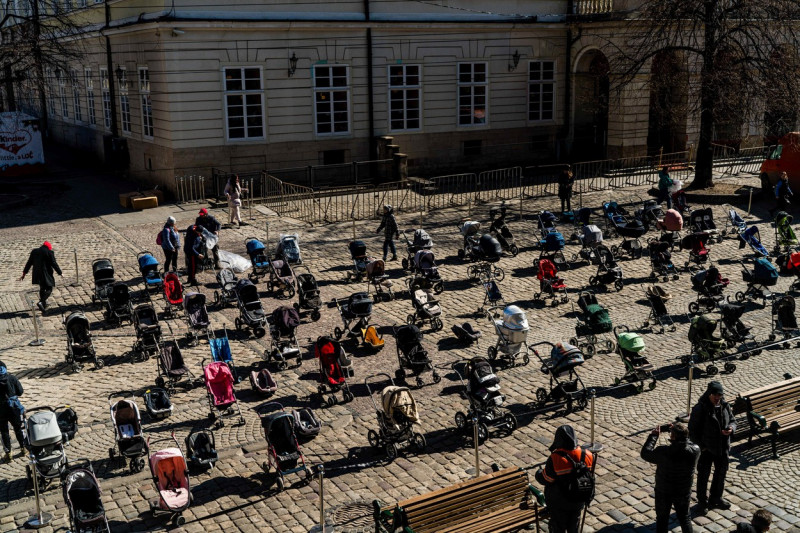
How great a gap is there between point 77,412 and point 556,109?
2863 centimetres

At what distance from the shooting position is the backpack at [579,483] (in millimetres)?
10219

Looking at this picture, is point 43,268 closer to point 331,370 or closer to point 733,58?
point 331,370

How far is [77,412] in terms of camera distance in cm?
1512

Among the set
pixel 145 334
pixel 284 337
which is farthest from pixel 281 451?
pixel 145 334

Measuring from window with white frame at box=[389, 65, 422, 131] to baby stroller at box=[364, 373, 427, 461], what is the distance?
23.0 metres

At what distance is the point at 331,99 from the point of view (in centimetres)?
3375

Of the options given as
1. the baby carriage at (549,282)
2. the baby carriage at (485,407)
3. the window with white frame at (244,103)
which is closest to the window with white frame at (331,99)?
the window with white frame at (244,103)

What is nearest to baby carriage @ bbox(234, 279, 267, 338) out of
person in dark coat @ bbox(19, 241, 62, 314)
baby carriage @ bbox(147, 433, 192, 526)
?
person in dark coat @ bbox(19, 241, 62, 314)

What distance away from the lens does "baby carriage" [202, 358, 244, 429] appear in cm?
1454

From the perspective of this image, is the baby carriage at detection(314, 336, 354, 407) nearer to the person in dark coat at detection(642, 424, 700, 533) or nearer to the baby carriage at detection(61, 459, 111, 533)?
the baby carriage at detection(61, 459, 111, 533)

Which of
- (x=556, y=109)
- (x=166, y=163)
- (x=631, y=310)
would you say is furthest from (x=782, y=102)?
(x=166, y=163)

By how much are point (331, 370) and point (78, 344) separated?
525cm

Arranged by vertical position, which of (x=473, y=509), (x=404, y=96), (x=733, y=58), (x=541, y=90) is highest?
(x=733, y=58)

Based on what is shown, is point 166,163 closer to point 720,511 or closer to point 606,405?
point 606,405
